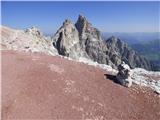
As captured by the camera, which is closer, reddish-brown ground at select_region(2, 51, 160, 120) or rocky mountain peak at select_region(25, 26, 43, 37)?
reddish-brown ground at select_region(2, 51, 160, 120)

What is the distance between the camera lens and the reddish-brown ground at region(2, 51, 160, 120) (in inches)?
1002

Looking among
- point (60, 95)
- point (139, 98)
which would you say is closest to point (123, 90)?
point (139, 98)

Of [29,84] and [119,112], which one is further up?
[29,84]

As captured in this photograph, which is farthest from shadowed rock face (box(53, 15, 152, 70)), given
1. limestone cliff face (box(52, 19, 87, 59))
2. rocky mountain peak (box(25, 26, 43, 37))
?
rocky mountain peak (box(25, 26, 43, 37))

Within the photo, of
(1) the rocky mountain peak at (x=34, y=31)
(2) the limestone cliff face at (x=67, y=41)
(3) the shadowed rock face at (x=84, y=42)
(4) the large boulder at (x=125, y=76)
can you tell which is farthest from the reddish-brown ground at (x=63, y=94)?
(3) the shadowed rock face at (x=84, y=42)

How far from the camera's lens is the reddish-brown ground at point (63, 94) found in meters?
25.5

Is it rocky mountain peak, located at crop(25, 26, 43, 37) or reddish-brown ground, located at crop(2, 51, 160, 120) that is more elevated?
rocky mountain peak, located at crop(25, 26, 43, 37)

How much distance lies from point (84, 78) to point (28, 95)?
7408 mm

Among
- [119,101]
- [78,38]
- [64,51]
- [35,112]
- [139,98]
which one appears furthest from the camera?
[78,38]

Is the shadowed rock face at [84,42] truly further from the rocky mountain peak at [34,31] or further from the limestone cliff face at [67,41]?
the rocky mountain peak at [34,31]

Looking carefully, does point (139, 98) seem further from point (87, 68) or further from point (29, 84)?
point (29, 84)

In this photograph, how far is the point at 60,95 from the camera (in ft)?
90.6

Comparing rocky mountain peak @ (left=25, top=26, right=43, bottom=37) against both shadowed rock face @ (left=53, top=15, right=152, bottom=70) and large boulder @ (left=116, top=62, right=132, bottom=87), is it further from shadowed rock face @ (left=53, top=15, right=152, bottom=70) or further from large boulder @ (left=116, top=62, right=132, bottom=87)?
large boulder @ (left=116, top=62, right=132, bottom=87)

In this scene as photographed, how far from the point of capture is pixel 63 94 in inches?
1097
